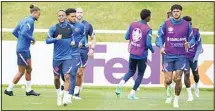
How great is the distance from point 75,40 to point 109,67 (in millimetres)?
3913

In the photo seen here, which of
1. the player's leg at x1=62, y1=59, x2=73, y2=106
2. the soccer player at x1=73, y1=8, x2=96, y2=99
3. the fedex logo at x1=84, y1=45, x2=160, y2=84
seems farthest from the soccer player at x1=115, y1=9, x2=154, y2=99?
the fedex logo at x1=84, y1=45, x2=160, y2=84

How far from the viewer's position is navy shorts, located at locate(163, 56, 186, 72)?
13445 mm

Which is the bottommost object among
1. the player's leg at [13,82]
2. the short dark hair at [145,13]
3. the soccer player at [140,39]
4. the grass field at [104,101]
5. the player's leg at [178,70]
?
the grass field at [104,101]

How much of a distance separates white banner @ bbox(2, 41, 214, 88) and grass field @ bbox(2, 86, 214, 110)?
573 millimetres

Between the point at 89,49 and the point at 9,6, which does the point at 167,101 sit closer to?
the point at 89,49

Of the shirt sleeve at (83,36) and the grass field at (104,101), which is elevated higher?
the shirt sleeve at (83,36)

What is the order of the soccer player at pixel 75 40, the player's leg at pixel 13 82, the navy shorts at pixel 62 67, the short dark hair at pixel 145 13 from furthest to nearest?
1. the player's leg at pixel 13 82
2. the short dark hair at pixel 145 13
3. the soccer player at pixel 75 40
4. the navy shorts at pixel 62 67

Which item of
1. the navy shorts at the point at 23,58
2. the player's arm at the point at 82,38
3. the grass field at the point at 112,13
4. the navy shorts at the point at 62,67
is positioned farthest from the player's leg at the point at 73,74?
the grass field at the point at 112,13

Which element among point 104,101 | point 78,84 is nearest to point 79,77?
point 78,84

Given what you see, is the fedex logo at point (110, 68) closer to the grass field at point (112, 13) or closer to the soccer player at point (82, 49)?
the soccer player at point (82, 49)

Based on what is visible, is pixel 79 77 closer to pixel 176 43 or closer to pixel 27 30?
pixel 27 30

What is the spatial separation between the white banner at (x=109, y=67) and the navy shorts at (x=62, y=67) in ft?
14.0

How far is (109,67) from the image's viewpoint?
18.3m

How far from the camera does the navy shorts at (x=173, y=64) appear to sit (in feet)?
44.1
